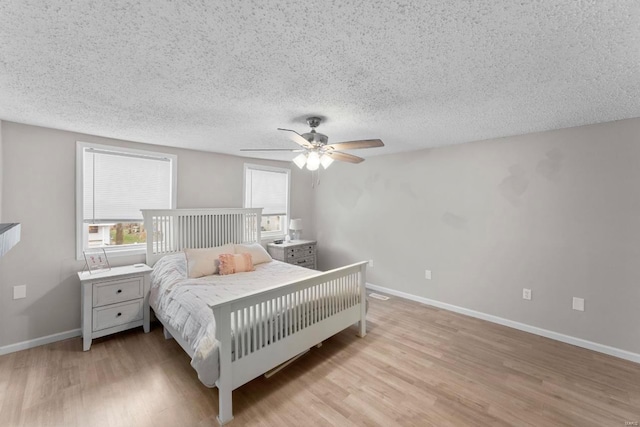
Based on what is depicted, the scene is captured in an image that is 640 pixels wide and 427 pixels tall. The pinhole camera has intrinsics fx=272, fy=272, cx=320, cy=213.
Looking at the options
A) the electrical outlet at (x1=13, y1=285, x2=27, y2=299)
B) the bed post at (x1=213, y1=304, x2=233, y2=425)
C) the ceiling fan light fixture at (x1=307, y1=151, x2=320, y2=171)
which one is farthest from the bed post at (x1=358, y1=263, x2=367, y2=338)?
the electrical outlet at (x1=13, y1=285, x2=27, y2=299)

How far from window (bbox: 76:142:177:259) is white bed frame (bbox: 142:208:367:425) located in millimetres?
229

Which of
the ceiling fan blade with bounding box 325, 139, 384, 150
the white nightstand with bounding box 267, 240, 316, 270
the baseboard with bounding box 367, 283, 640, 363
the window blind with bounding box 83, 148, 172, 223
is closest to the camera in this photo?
the ceiling fan blade with bounding box 325, 139, 384, 150

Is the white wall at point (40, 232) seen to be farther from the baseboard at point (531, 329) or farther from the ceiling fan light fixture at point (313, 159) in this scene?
the baseboard at point (531, 329)

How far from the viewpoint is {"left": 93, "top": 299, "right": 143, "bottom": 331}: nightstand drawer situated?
279 cm

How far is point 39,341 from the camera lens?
9.29 feet

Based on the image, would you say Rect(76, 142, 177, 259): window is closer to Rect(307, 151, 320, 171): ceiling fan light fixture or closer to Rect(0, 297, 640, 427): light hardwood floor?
Rect(0, 297, 640, 427): light hardwood floor

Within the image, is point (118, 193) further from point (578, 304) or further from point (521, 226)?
point (578, 304)

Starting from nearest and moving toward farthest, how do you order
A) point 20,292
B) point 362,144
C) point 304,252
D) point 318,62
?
point 318,62 < point 362,144 < point 20,292 < point 304,252

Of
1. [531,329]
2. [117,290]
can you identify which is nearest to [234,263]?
[117,290]

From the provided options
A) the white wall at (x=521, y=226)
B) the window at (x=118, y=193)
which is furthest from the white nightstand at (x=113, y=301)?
the white wall at (x=521, y=226)

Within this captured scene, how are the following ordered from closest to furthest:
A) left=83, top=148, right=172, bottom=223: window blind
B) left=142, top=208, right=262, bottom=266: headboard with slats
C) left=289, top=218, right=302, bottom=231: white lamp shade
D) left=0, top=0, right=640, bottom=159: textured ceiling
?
left=0, top=0, right=640, bottom=159: textured ceiling < left=83, top=148, right=172, bottom=223: window blind < left=142, top=208, right=262, bottom=266: headboard with slats < left=289, top=218, right=302, bottom=231: white lamp shade

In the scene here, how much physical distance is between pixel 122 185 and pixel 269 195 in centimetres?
224

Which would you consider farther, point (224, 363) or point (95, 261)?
point (95, 261)

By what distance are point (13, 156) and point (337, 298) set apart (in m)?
3.56
